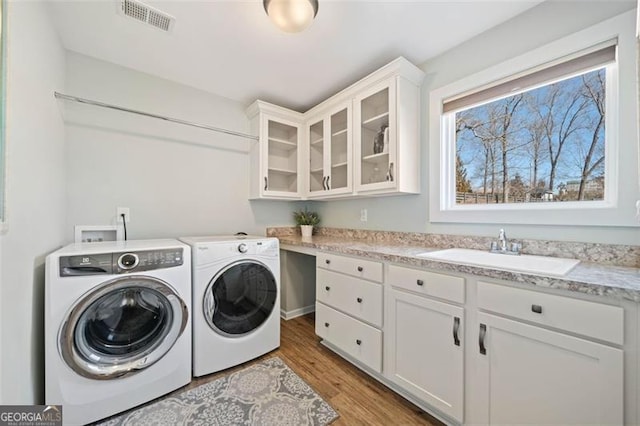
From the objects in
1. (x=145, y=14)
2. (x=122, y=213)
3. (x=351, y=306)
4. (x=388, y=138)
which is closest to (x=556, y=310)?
(x=351, y=306)

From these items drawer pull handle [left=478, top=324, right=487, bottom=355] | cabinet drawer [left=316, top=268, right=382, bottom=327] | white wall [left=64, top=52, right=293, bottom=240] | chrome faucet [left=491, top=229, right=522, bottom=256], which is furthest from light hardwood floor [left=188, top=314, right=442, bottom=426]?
white wall [left=64, top=52, right=293, bottom=240]

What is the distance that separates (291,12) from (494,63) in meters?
1.34

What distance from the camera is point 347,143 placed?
87.5 inches

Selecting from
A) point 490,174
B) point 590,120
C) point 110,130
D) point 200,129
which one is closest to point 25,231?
point 110,130

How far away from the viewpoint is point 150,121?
2.11 meters

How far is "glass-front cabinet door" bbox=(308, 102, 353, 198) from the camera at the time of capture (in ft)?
7.28

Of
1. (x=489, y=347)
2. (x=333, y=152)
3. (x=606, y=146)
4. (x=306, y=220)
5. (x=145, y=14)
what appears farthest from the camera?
(x=306, y=220)

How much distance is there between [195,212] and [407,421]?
223cm

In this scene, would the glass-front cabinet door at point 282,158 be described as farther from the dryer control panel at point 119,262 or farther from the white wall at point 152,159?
the dryer control panel at point 119,262

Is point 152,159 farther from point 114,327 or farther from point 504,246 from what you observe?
point 504,246

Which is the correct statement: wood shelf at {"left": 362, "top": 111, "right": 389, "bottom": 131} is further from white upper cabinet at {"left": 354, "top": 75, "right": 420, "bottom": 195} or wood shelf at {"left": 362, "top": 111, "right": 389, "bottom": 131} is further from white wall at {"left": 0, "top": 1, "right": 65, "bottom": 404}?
white wall at {"left": 0, "top": 1, "right": 65, "bottom": 404}

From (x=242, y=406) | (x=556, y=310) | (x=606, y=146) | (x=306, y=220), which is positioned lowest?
(x=242, y=406)

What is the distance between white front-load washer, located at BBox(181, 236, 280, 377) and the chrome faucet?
1.54 m

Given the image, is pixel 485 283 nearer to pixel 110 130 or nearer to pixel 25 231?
pixel 25 231
